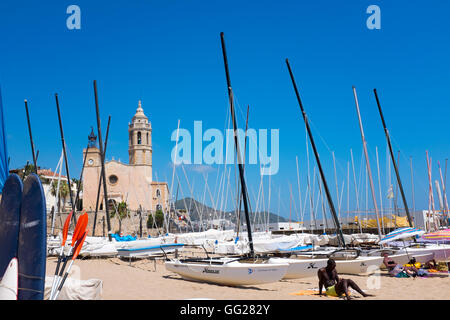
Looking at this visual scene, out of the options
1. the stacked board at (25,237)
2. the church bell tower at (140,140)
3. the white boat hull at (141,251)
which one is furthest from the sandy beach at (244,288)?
the church bell tower at (140,140)

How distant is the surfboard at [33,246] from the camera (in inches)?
238

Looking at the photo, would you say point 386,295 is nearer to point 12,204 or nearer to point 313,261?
point 313,261

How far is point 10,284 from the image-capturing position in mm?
5703

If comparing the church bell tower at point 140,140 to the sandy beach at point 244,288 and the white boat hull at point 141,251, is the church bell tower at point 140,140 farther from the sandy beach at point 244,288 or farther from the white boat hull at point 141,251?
the sandy beach at point 244,288

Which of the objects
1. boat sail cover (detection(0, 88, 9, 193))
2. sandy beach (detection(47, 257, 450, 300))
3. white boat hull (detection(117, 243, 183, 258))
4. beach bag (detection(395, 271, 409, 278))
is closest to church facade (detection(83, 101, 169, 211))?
white boat hull (detection(117, 243, 183, 258))

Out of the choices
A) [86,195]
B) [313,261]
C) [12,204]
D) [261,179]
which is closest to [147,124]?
[86,195]

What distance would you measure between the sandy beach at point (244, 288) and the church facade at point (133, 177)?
180 ft

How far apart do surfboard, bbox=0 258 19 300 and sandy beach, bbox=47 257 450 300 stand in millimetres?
3717

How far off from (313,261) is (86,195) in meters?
63.2

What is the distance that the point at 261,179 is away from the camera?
34.6 meters

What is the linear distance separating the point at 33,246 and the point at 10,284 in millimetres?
642

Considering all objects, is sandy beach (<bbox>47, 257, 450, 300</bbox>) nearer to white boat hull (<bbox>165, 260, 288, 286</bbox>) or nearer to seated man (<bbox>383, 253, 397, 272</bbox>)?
white boat hull (<bbox>165, 260, 288, 286</bbox>)

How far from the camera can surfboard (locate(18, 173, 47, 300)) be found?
6047 mm
